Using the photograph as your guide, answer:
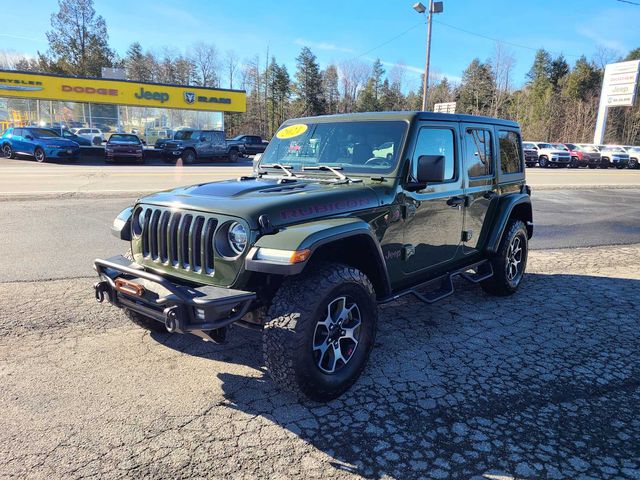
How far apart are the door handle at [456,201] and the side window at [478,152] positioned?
313 millimetres

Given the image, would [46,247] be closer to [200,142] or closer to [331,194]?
[331,194]

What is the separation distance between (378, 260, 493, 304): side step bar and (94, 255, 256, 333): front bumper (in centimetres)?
128

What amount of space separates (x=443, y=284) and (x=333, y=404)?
6.21ft

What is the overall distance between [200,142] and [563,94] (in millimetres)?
61060

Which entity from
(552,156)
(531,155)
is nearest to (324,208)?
(552,156)

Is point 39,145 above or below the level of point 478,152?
below

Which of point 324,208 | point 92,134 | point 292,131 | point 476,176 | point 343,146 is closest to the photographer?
point 324,208

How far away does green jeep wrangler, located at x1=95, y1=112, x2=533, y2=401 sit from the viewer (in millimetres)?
2865

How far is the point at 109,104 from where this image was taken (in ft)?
114

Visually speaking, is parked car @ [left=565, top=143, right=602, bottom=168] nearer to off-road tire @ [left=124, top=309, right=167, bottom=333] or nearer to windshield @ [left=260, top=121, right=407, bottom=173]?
windshield @ [left=260, top=121, right=407, bottom=173]

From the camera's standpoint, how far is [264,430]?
2.81 metres

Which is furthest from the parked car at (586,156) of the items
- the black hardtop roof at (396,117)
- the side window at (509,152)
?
the black hardtop roof at (396,117)

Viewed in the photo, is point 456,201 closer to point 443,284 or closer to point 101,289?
point 443,284

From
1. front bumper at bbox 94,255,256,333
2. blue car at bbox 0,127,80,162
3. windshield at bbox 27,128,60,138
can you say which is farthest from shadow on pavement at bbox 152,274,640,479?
windshield at bbox 27,128,60,138
